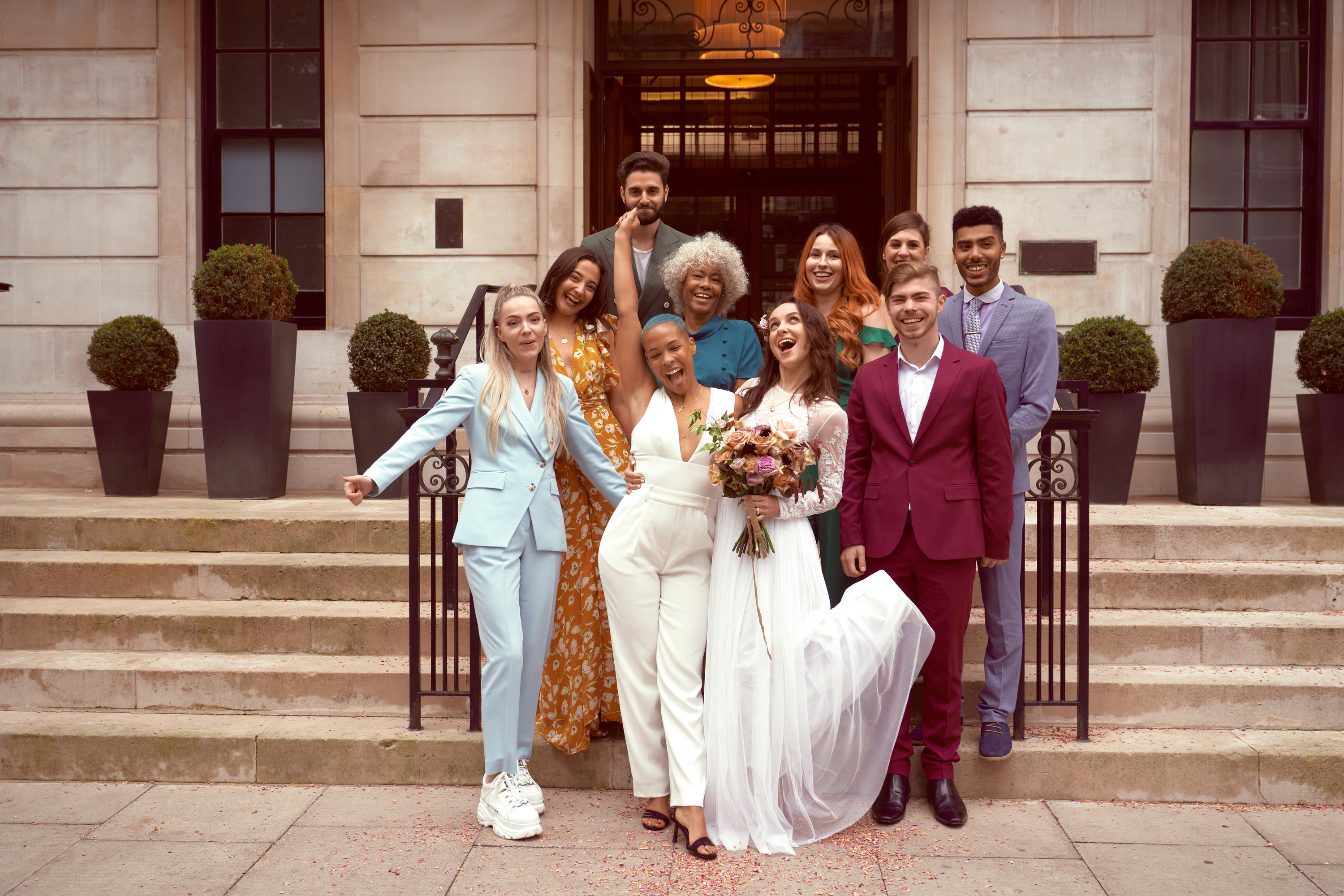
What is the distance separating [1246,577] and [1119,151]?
411 cm

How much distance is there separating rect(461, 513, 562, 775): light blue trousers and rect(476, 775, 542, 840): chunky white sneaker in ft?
0.19

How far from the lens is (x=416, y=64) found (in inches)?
339

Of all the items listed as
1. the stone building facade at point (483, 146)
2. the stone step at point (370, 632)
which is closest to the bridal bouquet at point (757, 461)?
the stone step at point (370, 632)

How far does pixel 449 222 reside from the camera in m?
8.60

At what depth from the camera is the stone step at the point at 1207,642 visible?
5.13 meters

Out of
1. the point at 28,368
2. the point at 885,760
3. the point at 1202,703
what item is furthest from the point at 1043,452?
the point at 28,368

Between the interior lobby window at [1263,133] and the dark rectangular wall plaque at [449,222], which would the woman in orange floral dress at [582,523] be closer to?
the dark rectangular wall plaque at [449,222]

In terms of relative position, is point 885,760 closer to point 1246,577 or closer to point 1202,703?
point 1202,703

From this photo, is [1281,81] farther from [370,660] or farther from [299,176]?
[370,660]

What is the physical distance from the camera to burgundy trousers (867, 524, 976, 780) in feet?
13.4

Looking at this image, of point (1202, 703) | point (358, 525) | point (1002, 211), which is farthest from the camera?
point (1002, 211)

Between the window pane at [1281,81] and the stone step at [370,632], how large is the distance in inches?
199

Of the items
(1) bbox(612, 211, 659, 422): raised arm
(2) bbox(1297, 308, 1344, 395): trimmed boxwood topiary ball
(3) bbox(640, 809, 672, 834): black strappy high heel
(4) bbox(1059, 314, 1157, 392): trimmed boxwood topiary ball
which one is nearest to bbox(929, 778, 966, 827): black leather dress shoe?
(3) bbox(640, 809, 672, 834): black strappy high heel

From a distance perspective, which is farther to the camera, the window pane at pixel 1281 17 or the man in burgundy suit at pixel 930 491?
the window pane at pixel 1281 17
